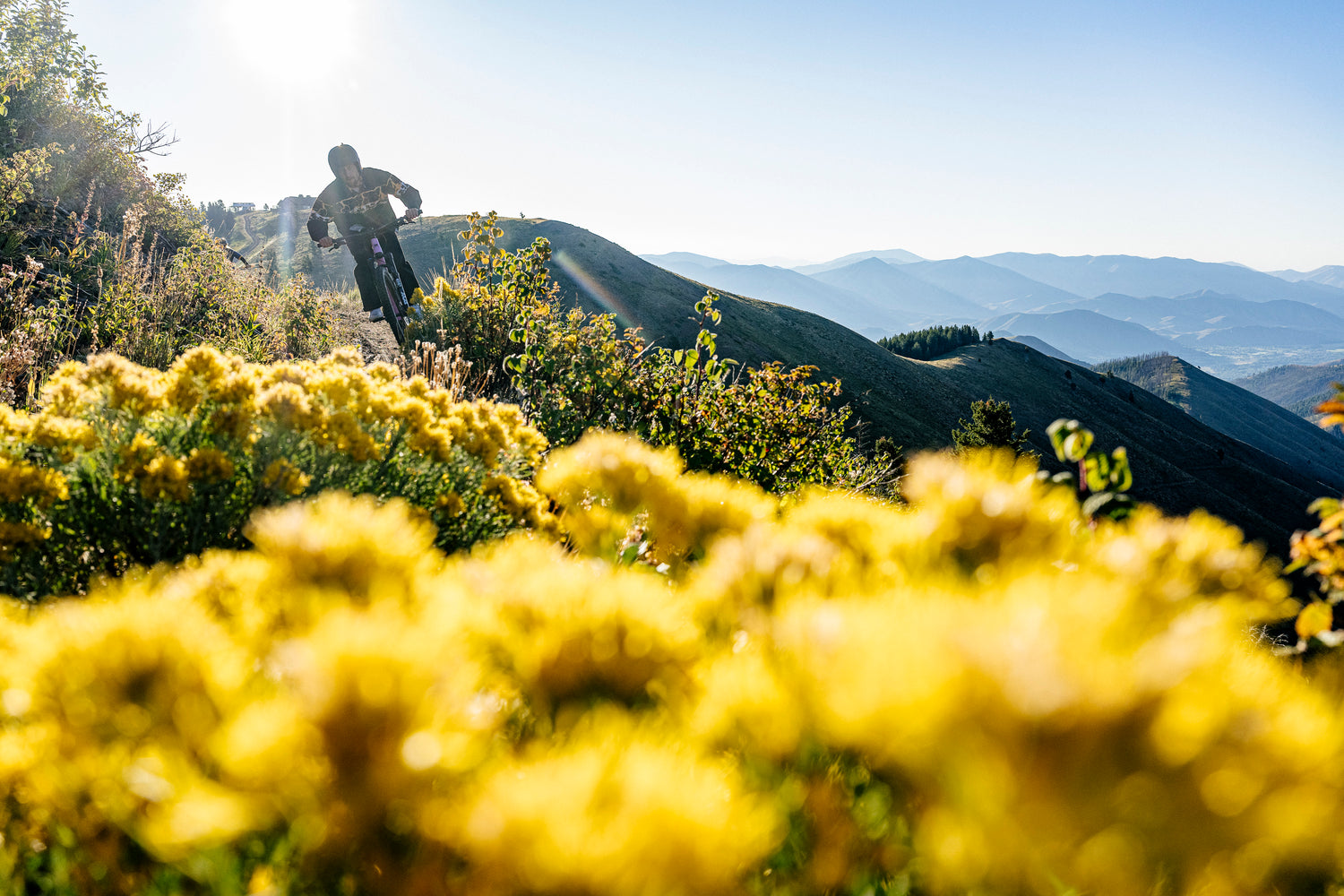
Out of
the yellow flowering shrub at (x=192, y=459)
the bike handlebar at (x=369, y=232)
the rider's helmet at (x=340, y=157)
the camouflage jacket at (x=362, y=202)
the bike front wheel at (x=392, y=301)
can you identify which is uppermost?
the rider's helmet at (x=340, y=157)

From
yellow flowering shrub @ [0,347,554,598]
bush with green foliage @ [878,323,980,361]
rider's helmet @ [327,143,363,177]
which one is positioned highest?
bush with green foliage @ [878,323,980,361]

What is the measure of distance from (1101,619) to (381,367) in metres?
2.41

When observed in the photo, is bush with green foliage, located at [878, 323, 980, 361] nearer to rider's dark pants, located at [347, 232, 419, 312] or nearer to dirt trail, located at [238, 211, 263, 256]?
dirt trail, located at [238, 211, 263, 256]

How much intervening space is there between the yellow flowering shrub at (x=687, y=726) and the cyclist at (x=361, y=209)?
8585mm

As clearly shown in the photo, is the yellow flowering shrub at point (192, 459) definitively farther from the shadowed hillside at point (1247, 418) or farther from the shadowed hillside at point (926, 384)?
the shadowed hillside at point (1247, 418)

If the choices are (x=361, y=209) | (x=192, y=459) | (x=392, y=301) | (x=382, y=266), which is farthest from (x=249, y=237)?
(x=192, y=459)

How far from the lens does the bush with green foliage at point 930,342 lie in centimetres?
11294

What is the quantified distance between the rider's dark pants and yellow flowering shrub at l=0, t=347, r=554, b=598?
23.9 feet

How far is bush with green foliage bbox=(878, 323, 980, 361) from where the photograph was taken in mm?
112938

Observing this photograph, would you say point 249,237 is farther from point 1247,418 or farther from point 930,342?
point 1247,418

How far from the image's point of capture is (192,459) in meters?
1.51

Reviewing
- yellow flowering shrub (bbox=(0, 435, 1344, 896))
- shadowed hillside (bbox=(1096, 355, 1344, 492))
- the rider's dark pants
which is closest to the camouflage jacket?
the rider's dark pants

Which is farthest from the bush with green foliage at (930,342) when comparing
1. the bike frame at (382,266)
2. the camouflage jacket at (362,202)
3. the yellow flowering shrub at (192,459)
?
the yellow flowering shrub at (192,459)

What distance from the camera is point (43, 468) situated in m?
1.50
